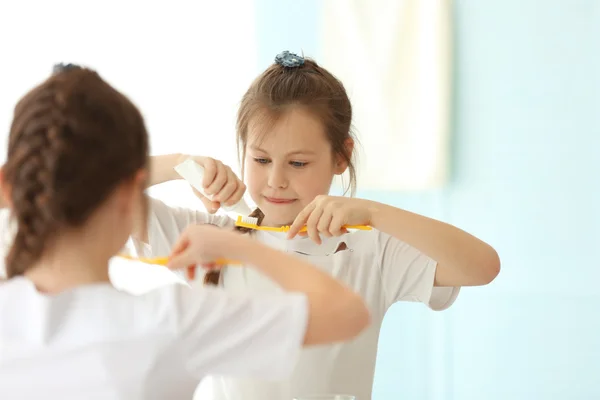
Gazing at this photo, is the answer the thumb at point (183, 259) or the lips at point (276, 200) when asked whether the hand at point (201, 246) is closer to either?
the thumb at point (183, 259)

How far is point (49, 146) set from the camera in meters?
0.62

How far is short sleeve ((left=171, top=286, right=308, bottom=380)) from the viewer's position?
0.65 m

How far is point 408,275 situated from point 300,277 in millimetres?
487

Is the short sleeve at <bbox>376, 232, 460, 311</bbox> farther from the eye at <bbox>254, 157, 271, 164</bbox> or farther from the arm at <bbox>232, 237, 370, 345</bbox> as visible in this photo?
the arm at <bbox>232, 237, 370, 345</bbox>

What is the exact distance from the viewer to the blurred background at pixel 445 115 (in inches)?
75.0

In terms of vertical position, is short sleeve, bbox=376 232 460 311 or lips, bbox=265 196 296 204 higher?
lips, bbox=265 196 296 204

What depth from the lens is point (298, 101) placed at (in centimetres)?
123

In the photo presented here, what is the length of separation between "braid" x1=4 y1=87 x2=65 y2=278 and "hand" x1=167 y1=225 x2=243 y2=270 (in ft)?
0.44

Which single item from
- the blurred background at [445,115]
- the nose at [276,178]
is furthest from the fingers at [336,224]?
the blurred background at [445,115]

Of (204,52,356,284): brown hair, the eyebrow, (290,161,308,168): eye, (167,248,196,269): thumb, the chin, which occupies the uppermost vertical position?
(204,52,356,284): brown hair

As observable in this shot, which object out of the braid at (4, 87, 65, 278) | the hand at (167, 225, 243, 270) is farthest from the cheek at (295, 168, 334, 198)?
the braid at (4, 87, 65, 278)

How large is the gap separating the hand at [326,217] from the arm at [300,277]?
258 mm

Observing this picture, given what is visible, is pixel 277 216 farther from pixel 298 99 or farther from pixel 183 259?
pixel 183 259

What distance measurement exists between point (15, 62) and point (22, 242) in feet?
4.53
